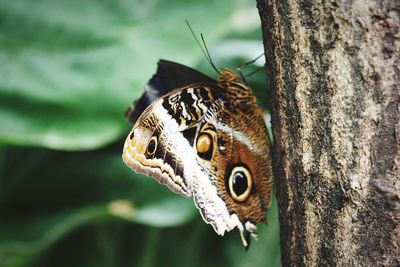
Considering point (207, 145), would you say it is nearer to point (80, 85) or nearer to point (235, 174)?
point (235, 174)

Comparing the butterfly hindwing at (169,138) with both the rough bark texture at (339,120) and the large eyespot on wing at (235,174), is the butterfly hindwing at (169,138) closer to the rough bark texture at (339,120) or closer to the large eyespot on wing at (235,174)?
the large eyespot on wing at (235,174)

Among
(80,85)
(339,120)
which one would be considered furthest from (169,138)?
(80,85)

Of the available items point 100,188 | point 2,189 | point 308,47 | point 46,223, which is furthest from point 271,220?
point 308,47

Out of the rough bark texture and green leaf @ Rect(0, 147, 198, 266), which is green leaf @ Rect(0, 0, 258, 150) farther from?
the rough bark texture

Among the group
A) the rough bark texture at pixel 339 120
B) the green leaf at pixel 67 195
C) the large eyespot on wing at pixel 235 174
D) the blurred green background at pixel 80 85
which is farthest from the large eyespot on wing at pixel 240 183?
the green leaf at pixel 67 195

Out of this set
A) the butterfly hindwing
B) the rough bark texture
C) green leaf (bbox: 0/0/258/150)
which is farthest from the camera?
green leaf (bbox: 0/0/258/150)

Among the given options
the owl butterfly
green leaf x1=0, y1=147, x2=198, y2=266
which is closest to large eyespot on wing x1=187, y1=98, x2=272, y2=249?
the owl butterfly
